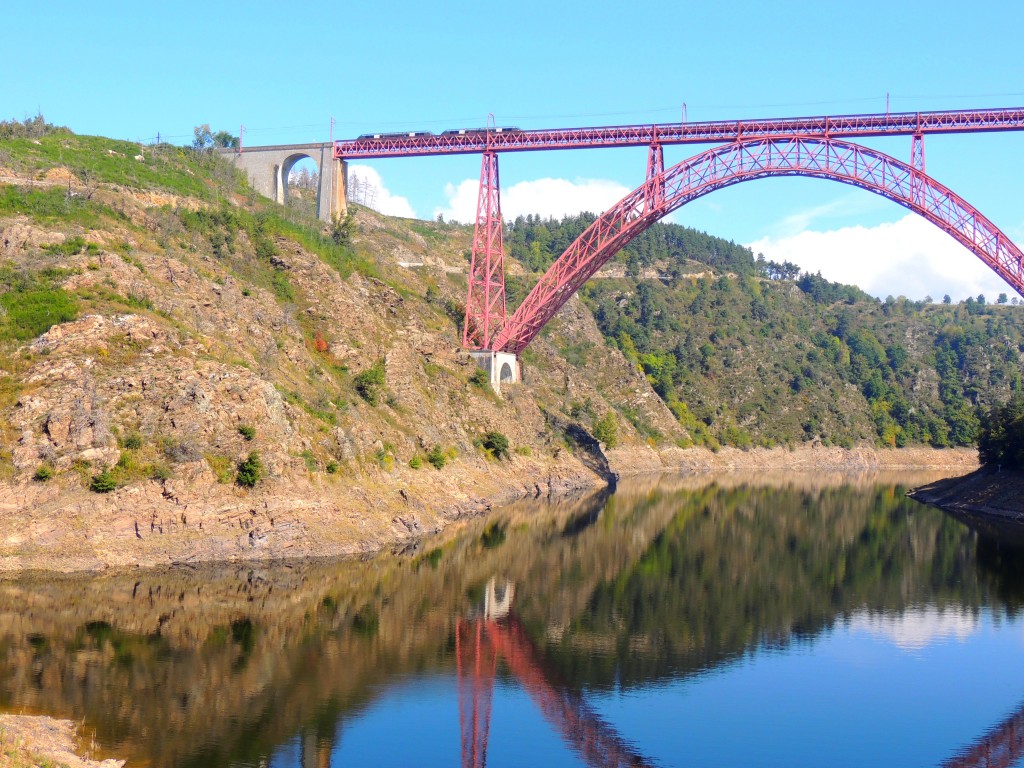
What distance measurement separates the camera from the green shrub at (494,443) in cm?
6438

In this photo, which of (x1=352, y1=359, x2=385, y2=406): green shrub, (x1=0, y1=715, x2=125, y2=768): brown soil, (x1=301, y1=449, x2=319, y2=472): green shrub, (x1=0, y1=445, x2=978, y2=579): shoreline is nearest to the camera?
(x1=0, y1=715, x2=125, y2=768): brown soil

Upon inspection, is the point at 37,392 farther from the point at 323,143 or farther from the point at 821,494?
the point at 821,494

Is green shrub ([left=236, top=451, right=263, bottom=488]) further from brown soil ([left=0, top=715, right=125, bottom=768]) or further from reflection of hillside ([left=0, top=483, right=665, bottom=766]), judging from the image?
brown soil ([left=0, top=715, right=125, bottom=768])

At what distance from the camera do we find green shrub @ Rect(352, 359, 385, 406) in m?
55.9

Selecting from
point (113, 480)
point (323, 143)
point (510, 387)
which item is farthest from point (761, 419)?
point (113, 480)

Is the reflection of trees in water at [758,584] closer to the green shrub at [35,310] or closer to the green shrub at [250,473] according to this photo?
the green shrub at [250,473]

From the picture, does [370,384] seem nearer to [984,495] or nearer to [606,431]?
[606,431]

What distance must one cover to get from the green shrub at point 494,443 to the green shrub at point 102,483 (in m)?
29.3

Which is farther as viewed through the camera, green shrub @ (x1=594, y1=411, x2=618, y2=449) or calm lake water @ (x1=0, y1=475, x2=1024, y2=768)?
green shrub @ (x1=594, y1=411, x2=618, y2=449)

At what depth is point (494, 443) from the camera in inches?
2539

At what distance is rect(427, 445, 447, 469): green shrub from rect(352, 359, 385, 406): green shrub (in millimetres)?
3945

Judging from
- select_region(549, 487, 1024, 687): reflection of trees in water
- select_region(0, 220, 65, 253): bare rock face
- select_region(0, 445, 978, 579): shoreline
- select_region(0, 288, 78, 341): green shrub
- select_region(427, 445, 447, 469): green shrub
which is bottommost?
select_region(549, 487, 1024, 687): reflection of trees in water

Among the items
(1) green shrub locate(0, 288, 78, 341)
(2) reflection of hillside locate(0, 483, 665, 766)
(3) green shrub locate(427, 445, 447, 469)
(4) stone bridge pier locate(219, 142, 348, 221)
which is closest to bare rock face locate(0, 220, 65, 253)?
(1) green shrub locate(0, 288, 78, 341)

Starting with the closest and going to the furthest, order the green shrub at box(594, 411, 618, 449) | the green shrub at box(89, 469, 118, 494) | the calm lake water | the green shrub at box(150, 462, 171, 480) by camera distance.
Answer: the calm lake water, the green shrub at box(89, 469, 118, 494), the green shrub at box(150, 462, 171, 480), the green shrub at box(594, 411, 618, 449)
